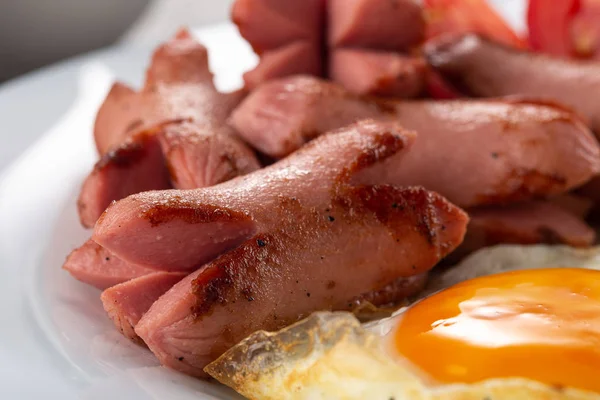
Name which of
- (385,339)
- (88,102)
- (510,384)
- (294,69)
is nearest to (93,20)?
(88,102)

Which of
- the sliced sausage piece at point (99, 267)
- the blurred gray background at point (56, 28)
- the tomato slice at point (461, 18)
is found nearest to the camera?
the sliced sausage piece at point (99, 267)

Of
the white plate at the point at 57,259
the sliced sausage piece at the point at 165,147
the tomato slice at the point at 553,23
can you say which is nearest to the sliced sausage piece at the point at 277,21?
the sliced sausage piece at the point at 165,147

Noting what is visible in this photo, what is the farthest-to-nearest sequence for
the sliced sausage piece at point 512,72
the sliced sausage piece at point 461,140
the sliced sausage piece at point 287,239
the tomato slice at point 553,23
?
the tomato slice at point 553,23 → the sliced sausage piece at point 512,72 → the sliced sausage piece at point 461,140 → the sliced sausage piece at point 287,239

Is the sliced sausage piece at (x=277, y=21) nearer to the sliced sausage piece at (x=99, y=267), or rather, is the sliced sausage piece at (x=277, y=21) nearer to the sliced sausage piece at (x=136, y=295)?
the sliced sausage piece at (x=99, y=267)

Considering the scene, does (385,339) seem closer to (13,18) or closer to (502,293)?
(502,293)

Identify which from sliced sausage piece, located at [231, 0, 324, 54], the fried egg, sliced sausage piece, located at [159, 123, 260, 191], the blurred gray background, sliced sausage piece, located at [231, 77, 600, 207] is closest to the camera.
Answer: the fried egg

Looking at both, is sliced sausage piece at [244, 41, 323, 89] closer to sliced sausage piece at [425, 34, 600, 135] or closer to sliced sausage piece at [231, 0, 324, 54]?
sliced sausage piece at [231, 0, 324, 54]

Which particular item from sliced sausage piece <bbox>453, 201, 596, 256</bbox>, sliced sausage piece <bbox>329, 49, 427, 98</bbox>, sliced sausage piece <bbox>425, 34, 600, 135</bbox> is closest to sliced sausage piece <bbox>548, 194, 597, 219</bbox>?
sliced sausage piece <bbox>453, 201, 596, 256</bbox>
